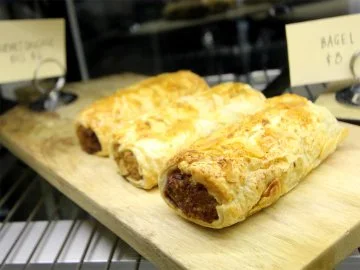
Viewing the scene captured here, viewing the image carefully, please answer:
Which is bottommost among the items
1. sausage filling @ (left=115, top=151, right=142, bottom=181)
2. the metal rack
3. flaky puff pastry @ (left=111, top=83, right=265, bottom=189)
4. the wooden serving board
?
the metal rack

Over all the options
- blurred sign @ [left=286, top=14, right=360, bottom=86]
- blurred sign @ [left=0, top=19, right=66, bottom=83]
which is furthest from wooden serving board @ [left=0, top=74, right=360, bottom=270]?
blurred sign @ [left=0, top=19, right=66, bottom=83]

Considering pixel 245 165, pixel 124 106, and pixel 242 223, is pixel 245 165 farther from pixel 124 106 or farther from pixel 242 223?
pixel 124 106

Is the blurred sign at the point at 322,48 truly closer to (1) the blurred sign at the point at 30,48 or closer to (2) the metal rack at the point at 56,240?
(2) the metal rack at the point at 56,240

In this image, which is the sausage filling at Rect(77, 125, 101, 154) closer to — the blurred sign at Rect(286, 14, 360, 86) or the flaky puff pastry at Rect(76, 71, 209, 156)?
the flaky puff pastry at Rect(76, 71, 209, 156)

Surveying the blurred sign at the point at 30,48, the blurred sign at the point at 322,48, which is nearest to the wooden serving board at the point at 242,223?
the blurred sign at the point at 322,48

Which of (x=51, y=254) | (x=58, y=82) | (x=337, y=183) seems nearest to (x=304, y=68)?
(x=337, y=183)

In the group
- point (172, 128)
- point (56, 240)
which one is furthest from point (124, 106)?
point (56, 240)
